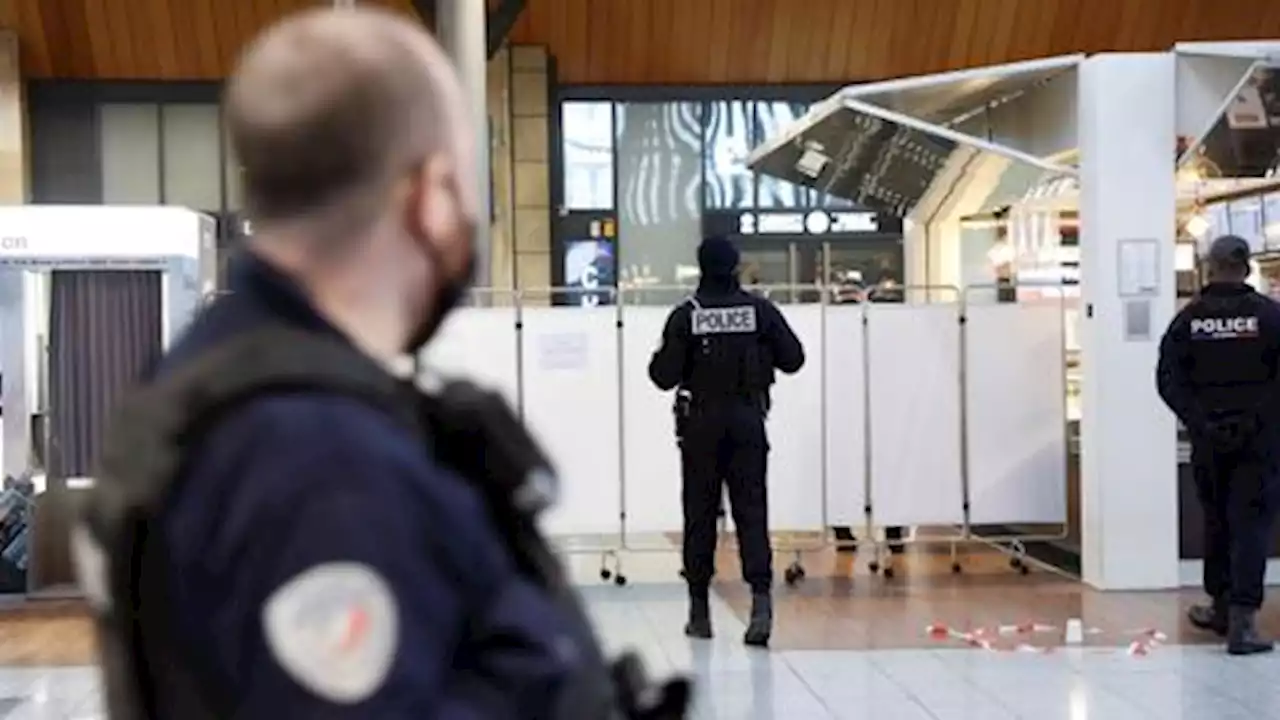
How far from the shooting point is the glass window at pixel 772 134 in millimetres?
16516

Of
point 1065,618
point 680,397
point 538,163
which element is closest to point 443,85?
point 680,397

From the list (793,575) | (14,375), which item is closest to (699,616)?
(793,575)

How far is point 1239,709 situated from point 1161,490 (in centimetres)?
294

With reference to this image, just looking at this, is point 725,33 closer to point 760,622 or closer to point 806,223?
point 806,223

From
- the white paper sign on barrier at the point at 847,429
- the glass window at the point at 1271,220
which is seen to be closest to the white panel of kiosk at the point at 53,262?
the white paper sign on barrier at the point at 847,429

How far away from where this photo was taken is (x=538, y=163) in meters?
16.1

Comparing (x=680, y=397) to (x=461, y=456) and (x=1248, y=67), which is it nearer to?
(x=1248, y=67)

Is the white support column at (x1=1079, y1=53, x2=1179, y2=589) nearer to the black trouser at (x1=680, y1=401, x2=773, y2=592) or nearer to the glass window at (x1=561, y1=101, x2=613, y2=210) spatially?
the black trouser at (x1=680, y1=401, x2=773, y2=592)

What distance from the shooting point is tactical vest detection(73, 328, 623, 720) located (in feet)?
3.78

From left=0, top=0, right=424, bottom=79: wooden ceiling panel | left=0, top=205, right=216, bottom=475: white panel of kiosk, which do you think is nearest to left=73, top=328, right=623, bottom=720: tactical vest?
left=0, top=205, right=216, bottom=475: white panel of kiosk

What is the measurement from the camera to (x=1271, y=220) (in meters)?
10.2

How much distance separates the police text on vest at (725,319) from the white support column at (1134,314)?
255 centimetres

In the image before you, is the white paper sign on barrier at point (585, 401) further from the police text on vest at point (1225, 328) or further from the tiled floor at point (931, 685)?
the police text on vest at point (1225, 328)

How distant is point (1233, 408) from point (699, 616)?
2.39 metres
